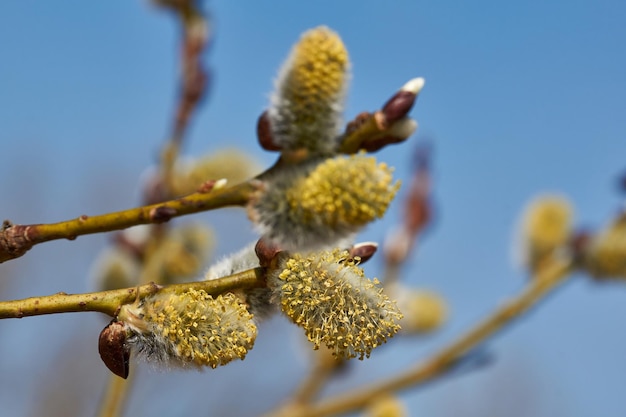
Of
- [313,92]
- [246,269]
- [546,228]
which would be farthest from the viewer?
[546,228]

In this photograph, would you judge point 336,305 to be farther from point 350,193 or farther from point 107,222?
point 107,222

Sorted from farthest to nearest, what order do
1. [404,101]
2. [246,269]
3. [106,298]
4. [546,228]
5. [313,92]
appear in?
[546,228], [313,92], [404,101], [246,269], [106,298]

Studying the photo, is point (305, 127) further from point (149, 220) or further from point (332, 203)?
point (149, 220)

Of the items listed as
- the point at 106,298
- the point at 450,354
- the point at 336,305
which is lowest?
the point at 336,305

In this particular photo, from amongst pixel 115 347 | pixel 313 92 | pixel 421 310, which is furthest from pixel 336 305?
pixel 421 310

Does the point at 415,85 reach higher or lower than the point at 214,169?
lower
